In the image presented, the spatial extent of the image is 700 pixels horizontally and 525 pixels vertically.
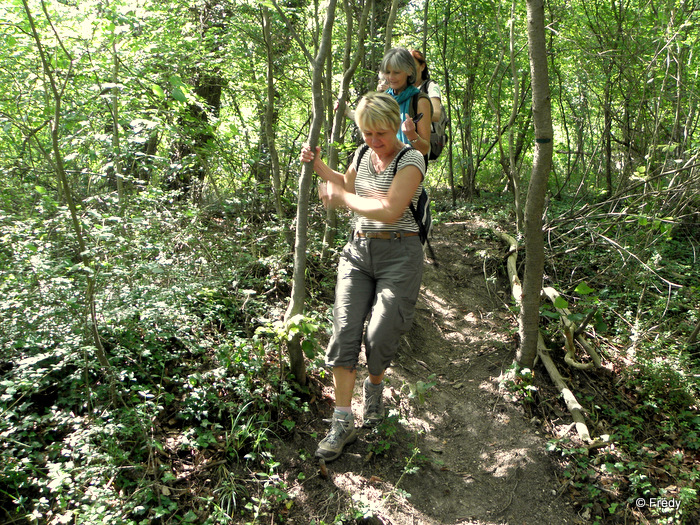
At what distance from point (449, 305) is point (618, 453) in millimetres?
2297

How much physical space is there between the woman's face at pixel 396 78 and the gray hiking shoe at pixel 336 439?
8.19 ft

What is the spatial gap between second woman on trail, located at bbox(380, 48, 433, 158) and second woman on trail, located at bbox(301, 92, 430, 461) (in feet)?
1.93

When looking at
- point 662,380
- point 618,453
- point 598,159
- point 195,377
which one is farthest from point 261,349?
point 598,159

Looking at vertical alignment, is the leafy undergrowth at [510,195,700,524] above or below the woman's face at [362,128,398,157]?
below

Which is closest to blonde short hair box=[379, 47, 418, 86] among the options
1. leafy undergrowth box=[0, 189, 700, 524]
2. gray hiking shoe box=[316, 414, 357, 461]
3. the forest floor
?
leafy undergrowth box=[0, 189, 700, 524]

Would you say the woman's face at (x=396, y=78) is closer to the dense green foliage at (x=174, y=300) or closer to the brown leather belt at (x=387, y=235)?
the dense green foliage at (x=174, y=300)

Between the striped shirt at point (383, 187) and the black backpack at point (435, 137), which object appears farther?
the black backpack at point (435, 137)

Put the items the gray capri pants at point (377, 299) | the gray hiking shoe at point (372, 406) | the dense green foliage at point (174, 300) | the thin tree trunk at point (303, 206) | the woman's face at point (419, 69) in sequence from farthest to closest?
the woman's face at point (419, 69), the gray hiking shoe at point (372, 406), the thin tree trunk at point (303, 206), the gray capri pants at point (377, 299), the dense green foliage at point (174, 300)

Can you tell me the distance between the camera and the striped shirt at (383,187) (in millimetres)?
3049

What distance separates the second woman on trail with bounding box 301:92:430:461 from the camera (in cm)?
300

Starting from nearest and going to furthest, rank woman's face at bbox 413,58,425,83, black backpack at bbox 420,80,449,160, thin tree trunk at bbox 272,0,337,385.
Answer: thin tree trunk at bbox 272,0,337,385
black backpack at bbox 420,80,449,160
woman's face at bbox 413,58,425,83

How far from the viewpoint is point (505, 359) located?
4.54m

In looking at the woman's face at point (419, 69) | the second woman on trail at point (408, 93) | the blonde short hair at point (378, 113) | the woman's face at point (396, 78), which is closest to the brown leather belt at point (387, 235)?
the blonde short hair at point (378, 113)

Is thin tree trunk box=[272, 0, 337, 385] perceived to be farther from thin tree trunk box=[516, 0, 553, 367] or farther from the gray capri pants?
thin tree trunk box=[516, 0, 553, 367]
